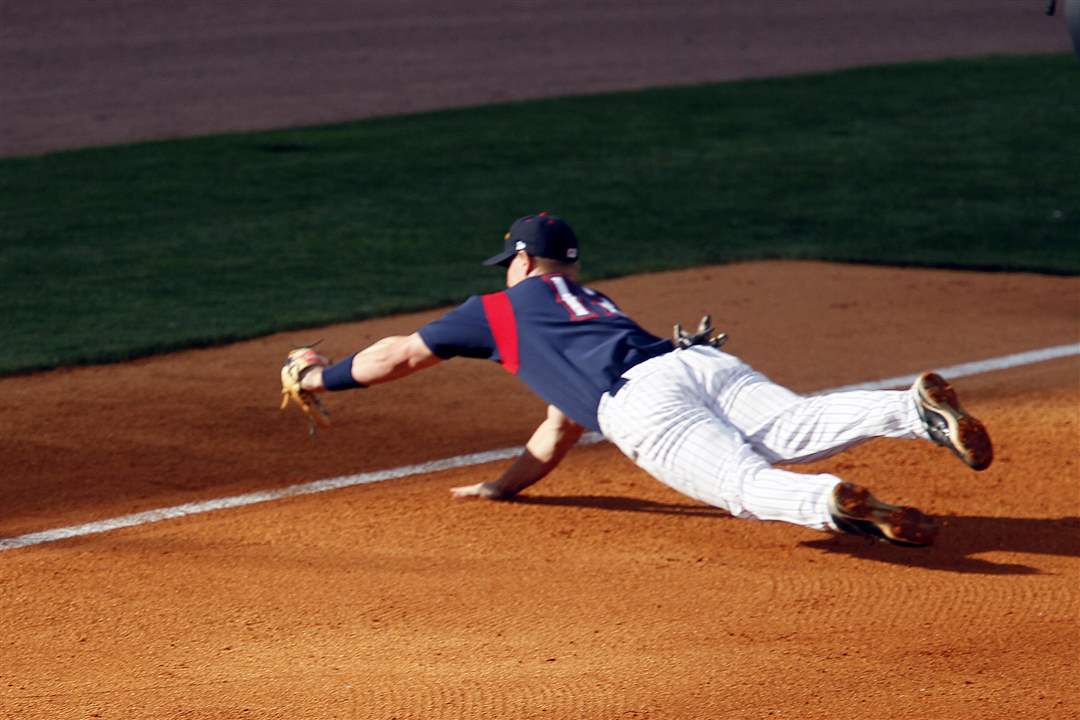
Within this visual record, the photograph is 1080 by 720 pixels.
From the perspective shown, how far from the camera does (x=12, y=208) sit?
12.6 meters

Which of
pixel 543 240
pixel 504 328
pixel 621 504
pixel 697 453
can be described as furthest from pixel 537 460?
pixel 697 453

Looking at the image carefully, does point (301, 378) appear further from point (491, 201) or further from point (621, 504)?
point (491, 201)

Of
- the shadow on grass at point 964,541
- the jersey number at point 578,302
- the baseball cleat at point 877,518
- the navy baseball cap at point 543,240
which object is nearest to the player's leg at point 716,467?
the baseball cleat at point 877,518

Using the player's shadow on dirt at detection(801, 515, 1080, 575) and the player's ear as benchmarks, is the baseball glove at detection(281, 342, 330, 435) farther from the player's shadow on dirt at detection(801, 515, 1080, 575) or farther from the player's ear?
the player's shadow on dirt at detection(801, 515, 1080, 575)

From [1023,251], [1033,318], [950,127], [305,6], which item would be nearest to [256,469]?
[1033,318]

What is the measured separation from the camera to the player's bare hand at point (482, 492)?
20.4 feet

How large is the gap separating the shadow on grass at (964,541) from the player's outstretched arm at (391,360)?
2.84ft

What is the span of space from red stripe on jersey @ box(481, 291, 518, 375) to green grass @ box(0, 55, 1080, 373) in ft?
11.5

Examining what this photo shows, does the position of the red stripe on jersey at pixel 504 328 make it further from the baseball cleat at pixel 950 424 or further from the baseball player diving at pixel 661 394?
the baseball cleat at pixel 950 424

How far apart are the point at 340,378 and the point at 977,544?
2526 mm

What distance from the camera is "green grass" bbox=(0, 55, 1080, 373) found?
9.96m

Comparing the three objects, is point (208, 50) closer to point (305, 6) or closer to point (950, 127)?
point (305, 6)

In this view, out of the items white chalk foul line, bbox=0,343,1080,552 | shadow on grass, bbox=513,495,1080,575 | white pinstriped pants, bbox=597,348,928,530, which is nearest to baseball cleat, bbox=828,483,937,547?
white pinstriped pants, bbox=597,348,928,530

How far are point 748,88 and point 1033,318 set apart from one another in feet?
31.7
